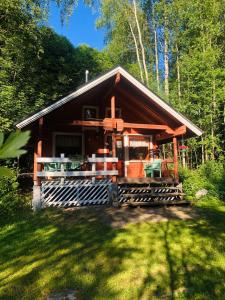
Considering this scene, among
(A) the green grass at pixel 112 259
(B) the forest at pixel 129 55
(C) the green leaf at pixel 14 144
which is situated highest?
(B) the forest at pixel 129 55

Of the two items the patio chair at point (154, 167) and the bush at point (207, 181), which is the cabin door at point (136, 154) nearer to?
the patio chair at point (154, 167)

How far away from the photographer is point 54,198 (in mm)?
11219

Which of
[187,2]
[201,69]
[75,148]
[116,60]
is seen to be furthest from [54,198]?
[116,60]

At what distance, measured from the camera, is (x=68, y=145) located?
13.8 metres

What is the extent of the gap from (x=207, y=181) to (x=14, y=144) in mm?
13182

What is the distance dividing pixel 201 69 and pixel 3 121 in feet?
38.3

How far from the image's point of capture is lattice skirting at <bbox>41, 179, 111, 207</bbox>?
35.1 ft

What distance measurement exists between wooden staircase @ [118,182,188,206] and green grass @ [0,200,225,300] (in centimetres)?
228

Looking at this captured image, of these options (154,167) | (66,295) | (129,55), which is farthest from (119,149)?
(129,55)

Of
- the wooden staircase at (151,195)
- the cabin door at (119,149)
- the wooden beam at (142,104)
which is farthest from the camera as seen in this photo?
the cabin door at (119,149)

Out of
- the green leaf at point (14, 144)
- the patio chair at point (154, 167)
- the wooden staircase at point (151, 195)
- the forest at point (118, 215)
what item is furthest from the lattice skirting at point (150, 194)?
the green leaf at point (14, 144)

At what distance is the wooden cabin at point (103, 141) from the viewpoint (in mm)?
11016

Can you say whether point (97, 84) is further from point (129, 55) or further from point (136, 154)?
point (129, 55)

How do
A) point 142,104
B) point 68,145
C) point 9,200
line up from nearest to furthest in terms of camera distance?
point 9,200 < point 142,104 < point 68,145
